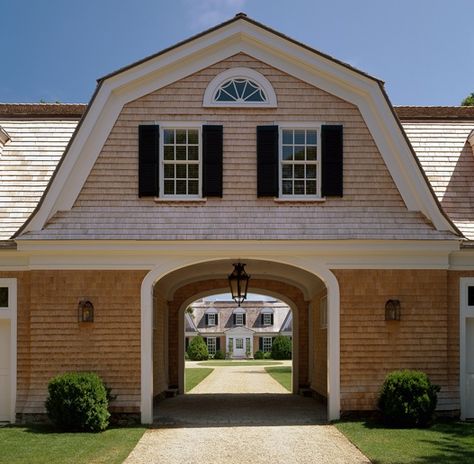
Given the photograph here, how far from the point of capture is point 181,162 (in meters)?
15.0

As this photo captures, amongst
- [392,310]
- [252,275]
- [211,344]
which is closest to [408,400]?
[392,310]

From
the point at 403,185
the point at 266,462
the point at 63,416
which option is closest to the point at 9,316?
the point at 63,416

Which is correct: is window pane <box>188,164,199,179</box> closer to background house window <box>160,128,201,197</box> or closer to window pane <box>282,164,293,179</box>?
background house window <box>160,128,201,197</box>

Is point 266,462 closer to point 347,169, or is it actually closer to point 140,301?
point 140,301

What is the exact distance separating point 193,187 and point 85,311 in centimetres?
337

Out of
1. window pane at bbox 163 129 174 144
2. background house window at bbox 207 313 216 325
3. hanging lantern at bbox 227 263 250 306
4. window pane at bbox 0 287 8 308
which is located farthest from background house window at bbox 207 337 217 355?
window pane at bbox 163 129 174 144

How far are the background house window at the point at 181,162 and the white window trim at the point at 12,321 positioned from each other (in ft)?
12.2

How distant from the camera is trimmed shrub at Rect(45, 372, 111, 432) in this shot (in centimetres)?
1308

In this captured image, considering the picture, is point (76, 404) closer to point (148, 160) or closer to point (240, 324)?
point (148, 160)

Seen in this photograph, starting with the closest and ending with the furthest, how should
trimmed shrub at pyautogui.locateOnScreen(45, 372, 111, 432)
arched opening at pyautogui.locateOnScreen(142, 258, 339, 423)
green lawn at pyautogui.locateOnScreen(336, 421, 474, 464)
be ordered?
green lawn at pyautogui.locateOnScreen(336, 421, 474, 464) < trimmed shrub at pyautogui.locateOnScreen(45, 372, 111, 432) < arched opening at pyautogui.locateOnScreen(142, 258, 339, 423)

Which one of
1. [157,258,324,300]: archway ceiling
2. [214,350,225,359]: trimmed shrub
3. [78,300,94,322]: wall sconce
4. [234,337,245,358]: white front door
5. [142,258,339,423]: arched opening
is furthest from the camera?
[234,337,245,358]: white front door

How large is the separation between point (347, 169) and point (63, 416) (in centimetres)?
745

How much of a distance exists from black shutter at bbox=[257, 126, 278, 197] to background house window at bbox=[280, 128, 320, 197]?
0.75 ft

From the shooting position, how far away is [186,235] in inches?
566
